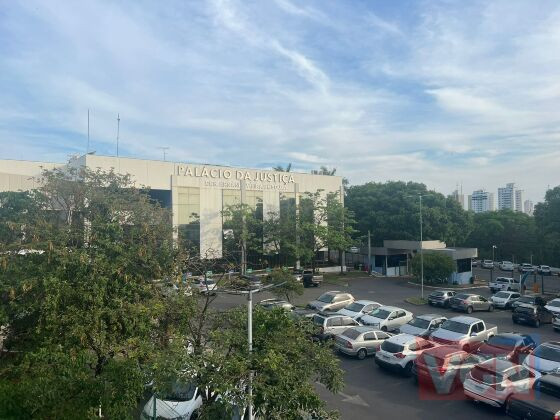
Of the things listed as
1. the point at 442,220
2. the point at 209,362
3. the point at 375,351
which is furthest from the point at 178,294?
the point at 442,220

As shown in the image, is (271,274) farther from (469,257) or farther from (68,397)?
(469,257)

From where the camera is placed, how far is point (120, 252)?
12.2 metres

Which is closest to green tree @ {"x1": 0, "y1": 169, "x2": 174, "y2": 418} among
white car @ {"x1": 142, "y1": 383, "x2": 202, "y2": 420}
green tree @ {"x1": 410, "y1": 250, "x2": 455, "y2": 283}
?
white car @ {"x1": 142, "y1": 383, "x2": 202, "y2": 420}

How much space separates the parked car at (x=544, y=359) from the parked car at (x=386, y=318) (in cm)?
682

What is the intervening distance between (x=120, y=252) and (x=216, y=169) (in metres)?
31.0

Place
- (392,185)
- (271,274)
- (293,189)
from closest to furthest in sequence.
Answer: (271,274), (293,189), (392,185)

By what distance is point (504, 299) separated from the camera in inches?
1151

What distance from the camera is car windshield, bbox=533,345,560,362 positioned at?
50.9ft

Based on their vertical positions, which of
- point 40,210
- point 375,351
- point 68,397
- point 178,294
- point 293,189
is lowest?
point 375,351

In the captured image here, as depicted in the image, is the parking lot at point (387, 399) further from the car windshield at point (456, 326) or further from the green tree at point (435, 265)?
the green tree at point (435, 265)

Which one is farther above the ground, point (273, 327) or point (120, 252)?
point (120, 252)

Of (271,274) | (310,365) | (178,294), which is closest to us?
(310,365)

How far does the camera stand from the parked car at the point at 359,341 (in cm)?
1741

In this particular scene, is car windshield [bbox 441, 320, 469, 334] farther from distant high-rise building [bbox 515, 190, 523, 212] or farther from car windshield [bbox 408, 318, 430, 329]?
distant high-rise building [bbox 515, 190, 523, 212]
